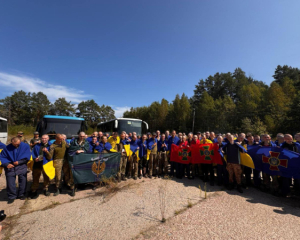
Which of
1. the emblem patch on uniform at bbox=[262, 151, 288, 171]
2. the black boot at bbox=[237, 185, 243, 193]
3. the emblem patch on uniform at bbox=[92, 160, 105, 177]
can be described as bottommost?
the black boot at bbox=[237, 185, 243, 193]

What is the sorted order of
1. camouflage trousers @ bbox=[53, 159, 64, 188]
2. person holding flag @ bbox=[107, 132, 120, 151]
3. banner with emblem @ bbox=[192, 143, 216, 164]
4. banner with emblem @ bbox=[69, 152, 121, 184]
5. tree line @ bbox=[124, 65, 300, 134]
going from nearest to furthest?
camouflage trousers @ bbox=[53, 159, 64, 188], banner with emblem @ bbox=[69, 152, 121, 184], banner with emblem @ bbox=[192, 143, 216, 164], person holding flag @ bbox=[107, 132, 120, 151], tree line @ bbox=[124, 65, 300, 134]

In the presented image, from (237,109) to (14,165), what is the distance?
111 feet

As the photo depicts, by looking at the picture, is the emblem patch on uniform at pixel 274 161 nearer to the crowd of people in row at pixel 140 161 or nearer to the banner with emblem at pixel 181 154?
the crowd of people in row at pixel 140 161

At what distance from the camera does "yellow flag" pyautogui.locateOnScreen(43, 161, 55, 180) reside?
4.54m

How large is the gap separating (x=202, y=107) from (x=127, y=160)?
31.5 meters

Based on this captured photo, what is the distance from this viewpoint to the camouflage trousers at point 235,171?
502 centimetres

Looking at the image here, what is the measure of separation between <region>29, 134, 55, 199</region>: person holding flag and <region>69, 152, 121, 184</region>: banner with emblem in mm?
715

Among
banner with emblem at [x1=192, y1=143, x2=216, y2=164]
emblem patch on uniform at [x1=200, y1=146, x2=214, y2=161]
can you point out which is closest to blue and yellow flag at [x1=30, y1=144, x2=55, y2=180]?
banner with emblem at [x1=192, y1=143, x2=216, y2=164]

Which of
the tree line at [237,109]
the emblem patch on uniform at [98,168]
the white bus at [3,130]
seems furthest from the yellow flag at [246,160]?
the tree line at [237,109]

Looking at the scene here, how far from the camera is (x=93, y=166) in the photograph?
516 cm

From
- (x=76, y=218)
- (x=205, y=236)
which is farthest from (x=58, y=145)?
(x=205, y=236)

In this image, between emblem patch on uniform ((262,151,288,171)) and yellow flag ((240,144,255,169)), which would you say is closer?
emblem patch on uniform ((262,151,288,171))

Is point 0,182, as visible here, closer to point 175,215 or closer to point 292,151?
point 175,215

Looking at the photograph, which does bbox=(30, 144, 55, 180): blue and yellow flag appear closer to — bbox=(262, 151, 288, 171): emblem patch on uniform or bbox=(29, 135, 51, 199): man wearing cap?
bbox=(29, 135, 51, 199): man wearing cap
